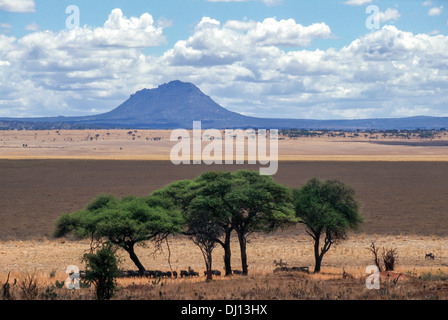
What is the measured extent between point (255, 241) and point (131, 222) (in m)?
15.6

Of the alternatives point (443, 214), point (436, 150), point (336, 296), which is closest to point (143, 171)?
point (443, 214)

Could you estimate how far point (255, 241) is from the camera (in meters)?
45.5

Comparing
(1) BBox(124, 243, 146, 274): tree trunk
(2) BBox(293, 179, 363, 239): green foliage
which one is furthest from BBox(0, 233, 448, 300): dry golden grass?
(2) BBox(293, 179, 363, 239): green foliage

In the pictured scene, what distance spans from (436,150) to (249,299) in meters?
155

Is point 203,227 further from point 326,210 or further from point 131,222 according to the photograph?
point 326,210

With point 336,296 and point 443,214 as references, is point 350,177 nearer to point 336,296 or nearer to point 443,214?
point 443,214

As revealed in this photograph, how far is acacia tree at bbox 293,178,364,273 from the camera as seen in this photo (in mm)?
34125

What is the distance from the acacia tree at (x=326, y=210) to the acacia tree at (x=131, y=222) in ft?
24.3

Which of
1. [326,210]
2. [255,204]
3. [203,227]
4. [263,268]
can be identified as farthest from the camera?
[263,268]

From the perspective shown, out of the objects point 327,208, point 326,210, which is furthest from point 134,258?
point 327,208

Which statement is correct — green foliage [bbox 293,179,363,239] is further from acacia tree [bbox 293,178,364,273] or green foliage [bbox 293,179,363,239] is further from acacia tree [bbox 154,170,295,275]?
acacia tree [bbox 154,170,295,275]

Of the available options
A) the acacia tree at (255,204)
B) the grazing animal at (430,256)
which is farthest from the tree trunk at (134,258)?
the grazing animal at (430,256)

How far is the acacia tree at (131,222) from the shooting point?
32.0 meters

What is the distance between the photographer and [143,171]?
95938 mm
